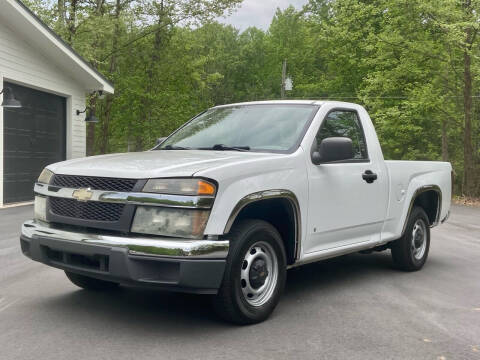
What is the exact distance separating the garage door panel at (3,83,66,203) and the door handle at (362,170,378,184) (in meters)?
11.0

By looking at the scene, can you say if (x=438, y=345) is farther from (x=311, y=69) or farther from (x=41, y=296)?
(x=311, y=69)

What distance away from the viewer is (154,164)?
4285 millimetres

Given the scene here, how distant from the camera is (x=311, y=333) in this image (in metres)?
4.24

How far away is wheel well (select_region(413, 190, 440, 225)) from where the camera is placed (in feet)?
24.1

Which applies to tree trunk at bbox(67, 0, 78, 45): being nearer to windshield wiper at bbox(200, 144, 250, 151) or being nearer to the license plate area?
windshield wiper at bbox(200, 144, 250, 151)

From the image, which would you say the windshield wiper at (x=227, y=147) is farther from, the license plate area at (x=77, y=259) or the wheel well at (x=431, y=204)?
the wheel well at (x=431, y=204)

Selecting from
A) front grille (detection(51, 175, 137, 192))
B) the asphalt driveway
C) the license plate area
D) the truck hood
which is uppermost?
the truck hood

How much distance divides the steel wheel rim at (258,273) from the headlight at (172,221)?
1.79 feet

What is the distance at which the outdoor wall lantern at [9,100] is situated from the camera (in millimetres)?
13094

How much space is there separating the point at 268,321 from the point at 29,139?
41.2ft

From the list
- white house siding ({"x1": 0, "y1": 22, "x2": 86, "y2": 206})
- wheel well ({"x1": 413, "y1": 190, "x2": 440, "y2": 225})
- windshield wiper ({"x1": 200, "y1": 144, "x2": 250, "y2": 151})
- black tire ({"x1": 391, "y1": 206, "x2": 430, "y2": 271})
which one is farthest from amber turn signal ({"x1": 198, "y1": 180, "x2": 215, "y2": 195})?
white house siding ({"x1": 0, "y1": 22, "x2": 86, "y2": 206})

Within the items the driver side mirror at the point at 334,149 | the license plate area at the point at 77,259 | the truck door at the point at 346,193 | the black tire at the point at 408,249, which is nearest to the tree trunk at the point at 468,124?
the black tire at the point at 408,249

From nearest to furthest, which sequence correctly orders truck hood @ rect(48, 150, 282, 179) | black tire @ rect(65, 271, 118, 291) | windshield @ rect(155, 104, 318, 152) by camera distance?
truck hood @ rect(48, 150, 282, 179) < windshield @ rect(155, 104, 318, 152) < black tire @ rect(65, 271, 118, 291)

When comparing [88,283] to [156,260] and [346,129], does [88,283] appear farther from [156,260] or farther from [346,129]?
[346,129]
